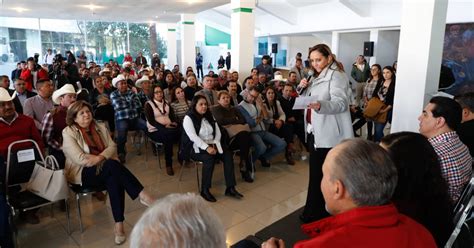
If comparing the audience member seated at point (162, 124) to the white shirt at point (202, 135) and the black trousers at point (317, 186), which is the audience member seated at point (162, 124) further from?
the black trousers at point (317, 186)

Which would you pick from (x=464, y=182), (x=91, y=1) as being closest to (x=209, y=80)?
(x=464, y=182)

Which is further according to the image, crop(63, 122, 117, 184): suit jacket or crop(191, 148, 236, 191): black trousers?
crop(191, 148, 236, 191): black trousers

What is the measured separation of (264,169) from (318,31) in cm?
857

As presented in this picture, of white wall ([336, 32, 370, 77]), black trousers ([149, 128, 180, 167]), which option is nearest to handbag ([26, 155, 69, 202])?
black trousers ([149, 128, 180, 167])

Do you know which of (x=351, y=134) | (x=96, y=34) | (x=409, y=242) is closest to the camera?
(x=409, y=242)

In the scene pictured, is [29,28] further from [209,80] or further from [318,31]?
[209,80]

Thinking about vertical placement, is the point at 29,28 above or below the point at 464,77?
above

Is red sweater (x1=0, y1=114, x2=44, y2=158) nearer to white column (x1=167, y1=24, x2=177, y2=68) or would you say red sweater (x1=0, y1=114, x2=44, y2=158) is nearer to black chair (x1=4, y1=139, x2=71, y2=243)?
black chair (x1=4, y1=139, x2=71, y2=243)

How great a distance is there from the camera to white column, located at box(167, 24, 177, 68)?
1648cm

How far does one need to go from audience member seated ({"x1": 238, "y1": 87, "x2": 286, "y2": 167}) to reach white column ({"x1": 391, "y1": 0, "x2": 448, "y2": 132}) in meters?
1.50

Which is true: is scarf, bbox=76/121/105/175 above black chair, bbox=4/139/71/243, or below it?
above

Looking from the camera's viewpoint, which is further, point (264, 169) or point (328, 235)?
point (264, 169)

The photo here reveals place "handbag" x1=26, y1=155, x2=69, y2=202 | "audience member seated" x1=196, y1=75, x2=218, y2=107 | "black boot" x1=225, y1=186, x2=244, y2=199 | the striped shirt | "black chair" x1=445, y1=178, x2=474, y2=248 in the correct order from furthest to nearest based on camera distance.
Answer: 1. "audience member seated" x1=196, y1=75, x2=218, y2=107
2. "black boot" x1=225, y1=186, x2=244, y2=199
3. "handbag" x1=26, y1=155, x2=69, y2=202
4. the striped shirt
5. "black chair" x1=445, y1=178, x2=474, y2=248

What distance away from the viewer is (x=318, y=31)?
11734 millimetres
